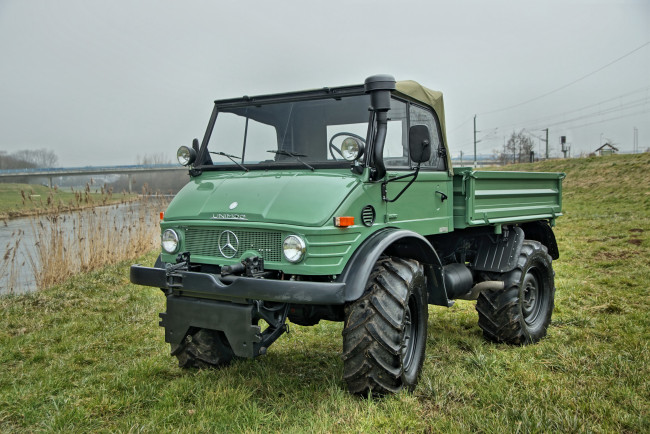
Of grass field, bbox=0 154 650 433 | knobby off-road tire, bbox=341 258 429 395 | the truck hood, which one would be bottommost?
grass field, bbox=0 154 650 433

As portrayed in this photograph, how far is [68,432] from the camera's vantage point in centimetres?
350

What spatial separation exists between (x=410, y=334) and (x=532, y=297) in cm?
230

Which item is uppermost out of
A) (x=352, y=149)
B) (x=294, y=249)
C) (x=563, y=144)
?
(x=563, y=144)

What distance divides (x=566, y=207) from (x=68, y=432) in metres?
21.0

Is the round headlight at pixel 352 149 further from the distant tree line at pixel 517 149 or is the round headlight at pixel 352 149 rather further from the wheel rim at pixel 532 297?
the distant tree line at pixel 517 149

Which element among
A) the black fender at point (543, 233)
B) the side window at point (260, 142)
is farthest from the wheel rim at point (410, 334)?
the black fender at point (543, 233)

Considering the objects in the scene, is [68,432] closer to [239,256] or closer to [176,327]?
[176,327]

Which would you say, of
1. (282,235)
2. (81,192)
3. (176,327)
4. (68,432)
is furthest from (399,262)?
(81,192)

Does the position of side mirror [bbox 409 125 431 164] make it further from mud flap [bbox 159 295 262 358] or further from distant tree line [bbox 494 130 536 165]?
distant tree line [bbox 494 130 536 165]

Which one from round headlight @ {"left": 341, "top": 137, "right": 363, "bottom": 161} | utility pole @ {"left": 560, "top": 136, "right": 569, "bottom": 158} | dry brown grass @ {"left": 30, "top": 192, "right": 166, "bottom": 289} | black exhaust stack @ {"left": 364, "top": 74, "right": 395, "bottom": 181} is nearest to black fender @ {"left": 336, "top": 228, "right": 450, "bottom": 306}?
black exhaust stack @ {"left": 364, "top": 74, "right": 395, "bottom": 181}

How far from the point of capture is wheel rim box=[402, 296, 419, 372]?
4.19 metres

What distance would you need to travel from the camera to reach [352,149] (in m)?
3.98

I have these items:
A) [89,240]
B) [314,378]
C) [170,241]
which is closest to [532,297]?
[314,378]

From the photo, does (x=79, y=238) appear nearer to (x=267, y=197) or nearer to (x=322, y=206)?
(x=267, y=197)
